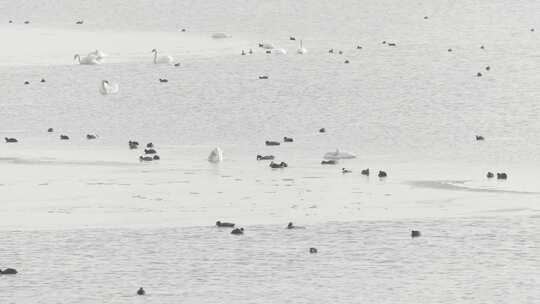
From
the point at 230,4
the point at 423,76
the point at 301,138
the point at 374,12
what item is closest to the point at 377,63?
the point at 423,76

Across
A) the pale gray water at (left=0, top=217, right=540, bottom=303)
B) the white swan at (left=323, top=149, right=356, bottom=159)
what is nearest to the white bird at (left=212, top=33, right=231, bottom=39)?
the white swan at (left=323, top=149, right=356, bottom=159)

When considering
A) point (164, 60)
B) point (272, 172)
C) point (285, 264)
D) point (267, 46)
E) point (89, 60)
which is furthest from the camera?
point (267, 46)

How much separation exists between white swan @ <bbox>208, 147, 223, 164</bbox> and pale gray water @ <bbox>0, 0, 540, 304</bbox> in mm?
675

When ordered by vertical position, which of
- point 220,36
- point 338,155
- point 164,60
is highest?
point 220,36

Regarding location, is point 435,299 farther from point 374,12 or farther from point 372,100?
point 374,12

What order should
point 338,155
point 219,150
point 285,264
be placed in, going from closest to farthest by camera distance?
point 285,264, point 219,150, point 338,155

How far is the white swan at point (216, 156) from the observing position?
4801cm

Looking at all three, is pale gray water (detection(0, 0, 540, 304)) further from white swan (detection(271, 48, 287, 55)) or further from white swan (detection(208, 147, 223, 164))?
white swan (detection(208, 147, 223, 164))

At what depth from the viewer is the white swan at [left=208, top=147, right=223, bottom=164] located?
48.0 meters

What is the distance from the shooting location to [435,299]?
98.7ft

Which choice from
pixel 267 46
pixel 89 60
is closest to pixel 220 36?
pixel 267 46

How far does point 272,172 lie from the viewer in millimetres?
45531

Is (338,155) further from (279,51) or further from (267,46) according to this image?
(267,46)

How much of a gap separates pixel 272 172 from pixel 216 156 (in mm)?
3029
